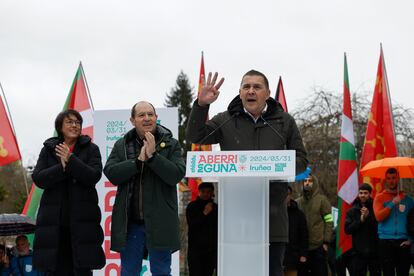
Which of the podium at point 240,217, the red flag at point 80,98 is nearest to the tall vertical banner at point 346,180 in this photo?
the red flag at point 80,98

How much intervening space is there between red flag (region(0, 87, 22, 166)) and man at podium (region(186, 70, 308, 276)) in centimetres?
417

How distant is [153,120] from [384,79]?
6705mm

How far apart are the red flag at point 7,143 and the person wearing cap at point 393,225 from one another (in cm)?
482

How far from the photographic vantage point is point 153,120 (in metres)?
5.69

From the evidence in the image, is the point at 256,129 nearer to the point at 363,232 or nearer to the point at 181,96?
the point at 363,232

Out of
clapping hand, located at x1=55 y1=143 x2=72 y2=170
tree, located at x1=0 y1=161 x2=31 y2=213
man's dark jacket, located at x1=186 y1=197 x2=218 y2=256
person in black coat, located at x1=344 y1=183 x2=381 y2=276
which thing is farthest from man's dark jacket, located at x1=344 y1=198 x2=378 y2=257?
tree, located at x1=0 y1=161 x2=31 y2=213

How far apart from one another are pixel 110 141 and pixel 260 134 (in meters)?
3.29

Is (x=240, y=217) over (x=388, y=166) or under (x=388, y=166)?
under

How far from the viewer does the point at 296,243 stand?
9750 mm

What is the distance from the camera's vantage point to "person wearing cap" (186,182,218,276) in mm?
9289

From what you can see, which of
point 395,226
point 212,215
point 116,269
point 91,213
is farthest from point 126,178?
point 395,226

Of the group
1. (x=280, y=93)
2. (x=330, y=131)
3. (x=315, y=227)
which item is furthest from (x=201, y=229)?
(x=330, y=131)

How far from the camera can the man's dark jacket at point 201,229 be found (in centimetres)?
929

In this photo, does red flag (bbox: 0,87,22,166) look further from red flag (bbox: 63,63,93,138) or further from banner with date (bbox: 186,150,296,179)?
banner with date (bbox: 186,150,296,179)
